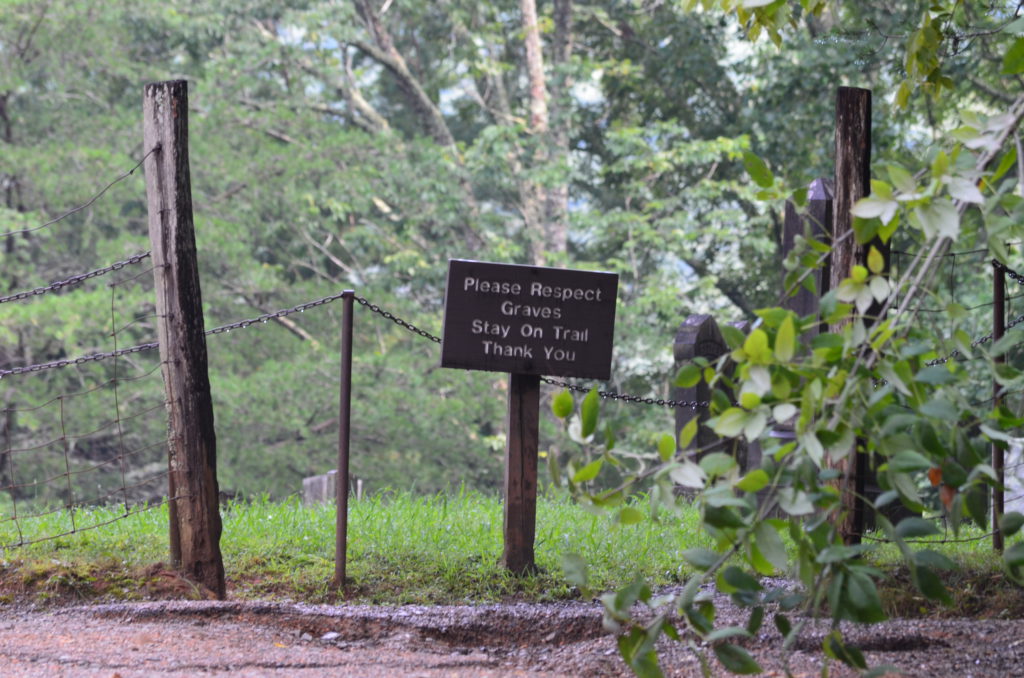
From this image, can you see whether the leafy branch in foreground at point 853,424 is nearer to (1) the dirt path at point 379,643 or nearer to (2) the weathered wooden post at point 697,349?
(1) the dirt path at point 379,643

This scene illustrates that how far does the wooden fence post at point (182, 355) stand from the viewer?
514cm

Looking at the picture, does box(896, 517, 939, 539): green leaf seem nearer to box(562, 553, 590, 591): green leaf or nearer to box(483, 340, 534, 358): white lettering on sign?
box(562, 553, 590, 591): green leaf

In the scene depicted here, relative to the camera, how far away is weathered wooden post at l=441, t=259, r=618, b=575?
→ 5.49 metres

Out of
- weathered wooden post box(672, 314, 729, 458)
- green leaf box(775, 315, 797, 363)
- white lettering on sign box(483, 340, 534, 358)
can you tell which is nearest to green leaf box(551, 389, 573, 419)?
green leaf box(775, 315, 797, 363)

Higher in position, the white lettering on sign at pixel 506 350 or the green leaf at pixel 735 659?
the white lettering on sign at pixel 506 350

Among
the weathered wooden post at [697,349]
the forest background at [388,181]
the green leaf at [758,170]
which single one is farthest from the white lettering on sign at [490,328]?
the forest background at [388,181]

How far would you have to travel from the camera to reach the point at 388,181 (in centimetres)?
1631

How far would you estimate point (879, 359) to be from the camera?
2.00 metres

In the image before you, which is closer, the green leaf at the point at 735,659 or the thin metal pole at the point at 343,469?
the green leaf at the point at 735,659

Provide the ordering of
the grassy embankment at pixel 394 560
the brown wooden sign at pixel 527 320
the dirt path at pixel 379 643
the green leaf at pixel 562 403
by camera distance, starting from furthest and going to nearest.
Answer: the brown wooden sign at pixel 527 320
the grassy embankment at pixel 394 560
the dirt path at pixel 379 643
the green leaf at pixel 562 403

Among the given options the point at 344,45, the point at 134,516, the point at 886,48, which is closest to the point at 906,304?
the point at 134,516


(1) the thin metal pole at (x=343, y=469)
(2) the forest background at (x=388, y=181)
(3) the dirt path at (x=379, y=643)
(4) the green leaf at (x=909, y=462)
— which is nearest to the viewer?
(4) the green leaf at (x=909, y=462)

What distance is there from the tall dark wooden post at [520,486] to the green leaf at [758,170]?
10.7ft

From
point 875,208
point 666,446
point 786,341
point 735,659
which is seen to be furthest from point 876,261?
point 735,659
